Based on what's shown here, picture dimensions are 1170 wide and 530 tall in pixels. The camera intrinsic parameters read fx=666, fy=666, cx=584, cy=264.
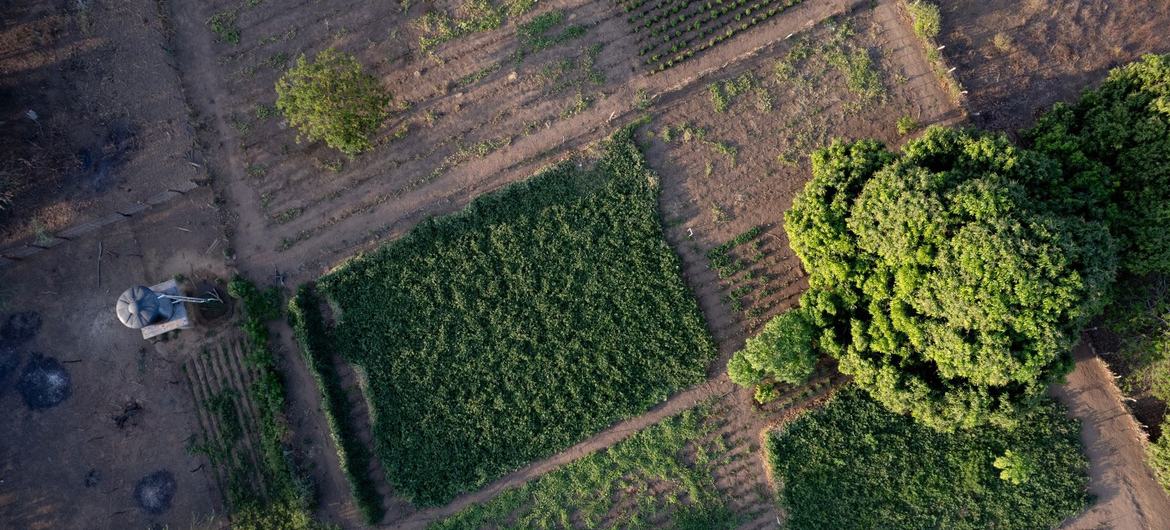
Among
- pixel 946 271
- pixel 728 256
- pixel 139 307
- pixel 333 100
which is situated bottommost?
pixel 946 271

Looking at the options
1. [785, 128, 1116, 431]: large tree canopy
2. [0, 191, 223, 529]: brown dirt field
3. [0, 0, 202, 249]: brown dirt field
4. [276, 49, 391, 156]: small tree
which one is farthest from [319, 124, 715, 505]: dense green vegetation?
[0, 0, 202, 249]: brown dirt field

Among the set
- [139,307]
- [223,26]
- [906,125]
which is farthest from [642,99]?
[139,307]

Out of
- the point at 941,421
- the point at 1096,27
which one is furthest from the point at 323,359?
the point at 1096,27

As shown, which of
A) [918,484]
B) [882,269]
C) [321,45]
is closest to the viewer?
[882,269]

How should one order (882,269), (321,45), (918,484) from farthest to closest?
1. (321,45)
2. (918,484)
3. (882,269)

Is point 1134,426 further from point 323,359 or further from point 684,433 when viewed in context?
point 323,359

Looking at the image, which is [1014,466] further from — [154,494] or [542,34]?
[154,494]
